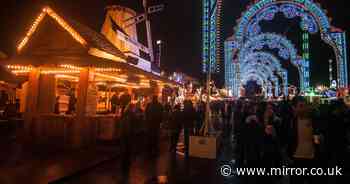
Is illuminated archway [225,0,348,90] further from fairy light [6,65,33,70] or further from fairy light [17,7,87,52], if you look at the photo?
fairy light [6,65,33,70]

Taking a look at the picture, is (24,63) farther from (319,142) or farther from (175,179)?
(319,142)

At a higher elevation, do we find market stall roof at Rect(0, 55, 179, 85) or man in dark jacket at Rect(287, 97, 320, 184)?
market stall roof at Rect(0, 55, 179, 85)

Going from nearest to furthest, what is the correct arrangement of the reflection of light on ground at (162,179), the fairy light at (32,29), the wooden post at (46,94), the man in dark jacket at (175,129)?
the reflection of light on ground at (162,179), the man in dark jacket at (175,129), the wooden post at (46,94), the fairy light at (32,29)

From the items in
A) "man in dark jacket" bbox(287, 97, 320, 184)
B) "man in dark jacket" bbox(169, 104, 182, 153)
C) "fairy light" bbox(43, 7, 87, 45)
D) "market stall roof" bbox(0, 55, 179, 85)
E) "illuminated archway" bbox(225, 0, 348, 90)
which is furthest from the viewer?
"illuminated archway" bbox(225, 0, 348, 90)

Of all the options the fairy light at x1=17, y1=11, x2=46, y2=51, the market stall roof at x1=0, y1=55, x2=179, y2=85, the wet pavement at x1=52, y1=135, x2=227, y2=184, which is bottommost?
the wet pavement at x1=52, y1=135, x2=227, y2=184

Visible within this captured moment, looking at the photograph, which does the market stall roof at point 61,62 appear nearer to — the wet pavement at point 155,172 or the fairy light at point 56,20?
the fairy light at point 56,20

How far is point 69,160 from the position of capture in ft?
25.0

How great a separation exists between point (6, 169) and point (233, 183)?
19.2 ft

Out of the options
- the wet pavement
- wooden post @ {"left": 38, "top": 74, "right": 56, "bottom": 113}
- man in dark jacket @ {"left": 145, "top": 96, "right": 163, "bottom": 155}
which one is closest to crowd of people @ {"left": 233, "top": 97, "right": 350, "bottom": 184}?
the wet pavement

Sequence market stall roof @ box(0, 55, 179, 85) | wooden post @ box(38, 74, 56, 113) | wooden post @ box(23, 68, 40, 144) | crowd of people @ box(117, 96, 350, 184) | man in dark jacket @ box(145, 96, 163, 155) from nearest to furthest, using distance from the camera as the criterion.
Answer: crowd of people @ box(117, 96, 350, 184), market stall roof @ box(0, 55, 179, 85), man in dark jacket @ box(145, 96, 163, 155), wooden post @ box(23, 68, 40, 144), wooden post @ box(38, 74, 56, 113)

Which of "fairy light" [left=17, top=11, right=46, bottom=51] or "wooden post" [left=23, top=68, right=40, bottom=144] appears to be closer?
"wooden post" [left=23, top=68, right=40, bottom=144]

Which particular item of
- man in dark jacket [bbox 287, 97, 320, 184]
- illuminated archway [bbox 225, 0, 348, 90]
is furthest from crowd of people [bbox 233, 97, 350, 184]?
illuminated archway [bbox 225, 0, 348, 90]

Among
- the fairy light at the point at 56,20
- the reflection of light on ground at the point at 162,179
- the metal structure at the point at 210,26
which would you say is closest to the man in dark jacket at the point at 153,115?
the metal structure at the point at 210,26

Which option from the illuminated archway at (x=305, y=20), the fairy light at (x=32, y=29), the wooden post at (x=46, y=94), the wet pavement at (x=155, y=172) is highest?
the illuminated archway at (x=305, y=20)
